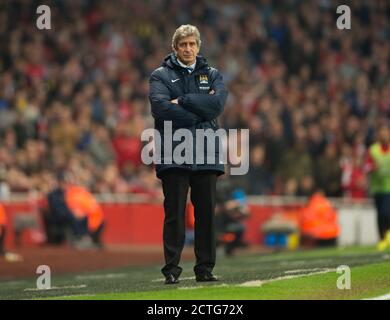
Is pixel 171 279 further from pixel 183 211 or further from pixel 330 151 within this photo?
pixel 330 151

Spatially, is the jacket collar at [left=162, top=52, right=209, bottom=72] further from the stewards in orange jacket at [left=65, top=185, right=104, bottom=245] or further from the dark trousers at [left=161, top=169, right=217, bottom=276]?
the stewards in orange jacket at [left=65, top=185, right=104, bottom=245]

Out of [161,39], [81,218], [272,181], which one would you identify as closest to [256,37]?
[161,39]

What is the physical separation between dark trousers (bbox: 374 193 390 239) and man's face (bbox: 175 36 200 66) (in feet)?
34.3

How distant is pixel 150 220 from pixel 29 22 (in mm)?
6449

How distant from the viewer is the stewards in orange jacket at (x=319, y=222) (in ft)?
92.8

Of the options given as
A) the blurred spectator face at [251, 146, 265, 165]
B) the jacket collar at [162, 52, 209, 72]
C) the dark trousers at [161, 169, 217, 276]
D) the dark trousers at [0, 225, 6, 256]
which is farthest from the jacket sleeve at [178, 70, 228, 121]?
the blurred spectator face at [251, 146, 265, 165]

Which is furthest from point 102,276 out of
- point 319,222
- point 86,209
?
point 319,222

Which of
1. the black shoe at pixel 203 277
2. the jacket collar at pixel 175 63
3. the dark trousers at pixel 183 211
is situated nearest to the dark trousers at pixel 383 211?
the black shoe at pixel 203 277

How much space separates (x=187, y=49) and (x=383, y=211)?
35.0ft

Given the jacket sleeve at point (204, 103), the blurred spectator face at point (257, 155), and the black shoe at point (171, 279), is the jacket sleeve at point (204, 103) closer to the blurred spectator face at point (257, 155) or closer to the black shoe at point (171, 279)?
the black shoe at point (171, 279)

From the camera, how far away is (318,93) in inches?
1283

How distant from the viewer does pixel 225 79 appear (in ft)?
107
